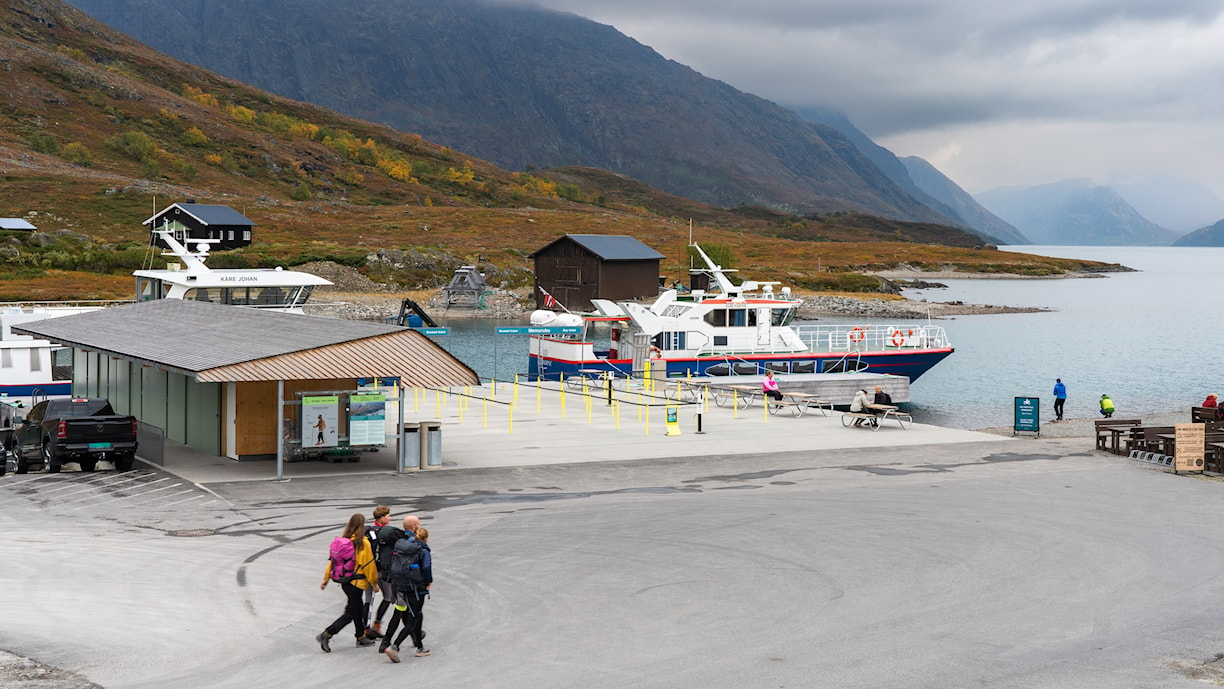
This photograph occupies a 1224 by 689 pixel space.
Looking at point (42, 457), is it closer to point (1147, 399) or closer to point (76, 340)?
point (76, 340)

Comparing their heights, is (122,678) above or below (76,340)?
below

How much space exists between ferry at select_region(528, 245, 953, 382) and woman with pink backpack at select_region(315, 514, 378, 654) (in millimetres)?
35959

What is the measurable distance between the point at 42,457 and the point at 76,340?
5079mm

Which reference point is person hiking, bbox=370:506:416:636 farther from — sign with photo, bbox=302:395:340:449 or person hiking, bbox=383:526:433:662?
sign with photo, bbox=302:395:340:449

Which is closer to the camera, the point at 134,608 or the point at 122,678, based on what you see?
the point at 122,678

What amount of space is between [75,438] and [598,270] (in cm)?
6292

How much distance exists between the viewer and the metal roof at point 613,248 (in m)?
85.8

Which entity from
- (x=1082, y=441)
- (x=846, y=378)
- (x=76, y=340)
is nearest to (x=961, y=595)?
(x=1082, y=441)

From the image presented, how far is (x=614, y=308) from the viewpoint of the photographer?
167 feet

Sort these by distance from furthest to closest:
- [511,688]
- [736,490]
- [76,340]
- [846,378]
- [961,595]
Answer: [846,378], [76,340], [736,490], [961,595], [511,688]

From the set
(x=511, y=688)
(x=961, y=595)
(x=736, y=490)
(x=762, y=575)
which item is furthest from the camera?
(x=736, y=490)

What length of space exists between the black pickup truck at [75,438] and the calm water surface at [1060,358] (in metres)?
30.3

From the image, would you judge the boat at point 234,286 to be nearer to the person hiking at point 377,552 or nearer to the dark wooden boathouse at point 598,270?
the person hiking at point 377,552

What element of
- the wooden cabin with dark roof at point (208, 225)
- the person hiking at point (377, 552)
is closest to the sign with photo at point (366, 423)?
the person hiking at point (377, 552)
